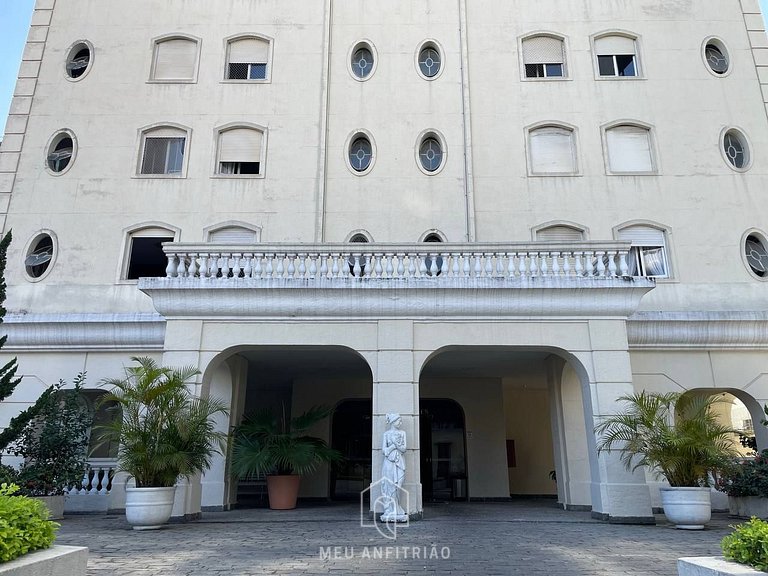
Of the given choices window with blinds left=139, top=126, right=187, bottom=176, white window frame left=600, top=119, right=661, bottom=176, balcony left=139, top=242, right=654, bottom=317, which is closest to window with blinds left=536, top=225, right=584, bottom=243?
white window frame left=600, top=119, right=661, bottom=176

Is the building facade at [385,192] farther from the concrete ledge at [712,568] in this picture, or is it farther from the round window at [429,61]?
the concrete ledge at [712,568]

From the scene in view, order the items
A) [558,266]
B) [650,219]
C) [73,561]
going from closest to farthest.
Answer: [73,561]
[558,266]
[650,219]

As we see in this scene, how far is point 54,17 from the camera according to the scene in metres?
18.8

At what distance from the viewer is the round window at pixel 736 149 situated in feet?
55.9

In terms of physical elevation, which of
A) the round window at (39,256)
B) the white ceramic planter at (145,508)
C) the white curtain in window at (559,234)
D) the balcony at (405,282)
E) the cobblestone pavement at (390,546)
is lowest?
the cobblestone pavement at (390,546)

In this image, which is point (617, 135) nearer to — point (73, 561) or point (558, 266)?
point (558, 266)

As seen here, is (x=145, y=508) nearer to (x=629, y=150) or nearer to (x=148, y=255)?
(x=148, y=255)

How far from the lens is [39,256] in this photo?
16.4 meters

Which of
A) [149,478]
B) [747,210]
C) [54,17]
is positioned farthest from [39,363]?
[747,210]

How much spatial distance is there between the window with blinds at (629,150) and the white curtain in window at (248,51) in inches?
434

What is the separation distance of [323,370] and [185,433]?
6.94 meters

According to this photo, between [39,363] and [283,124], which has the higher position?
[283,124]

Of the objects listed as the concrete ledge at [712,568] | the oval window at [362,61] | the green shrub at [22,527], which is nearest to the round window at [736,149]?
the oval window at [362,61]

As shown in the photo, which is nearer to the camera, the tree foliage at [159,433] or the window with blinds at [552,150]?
A: the tree foliage at [159,433]
